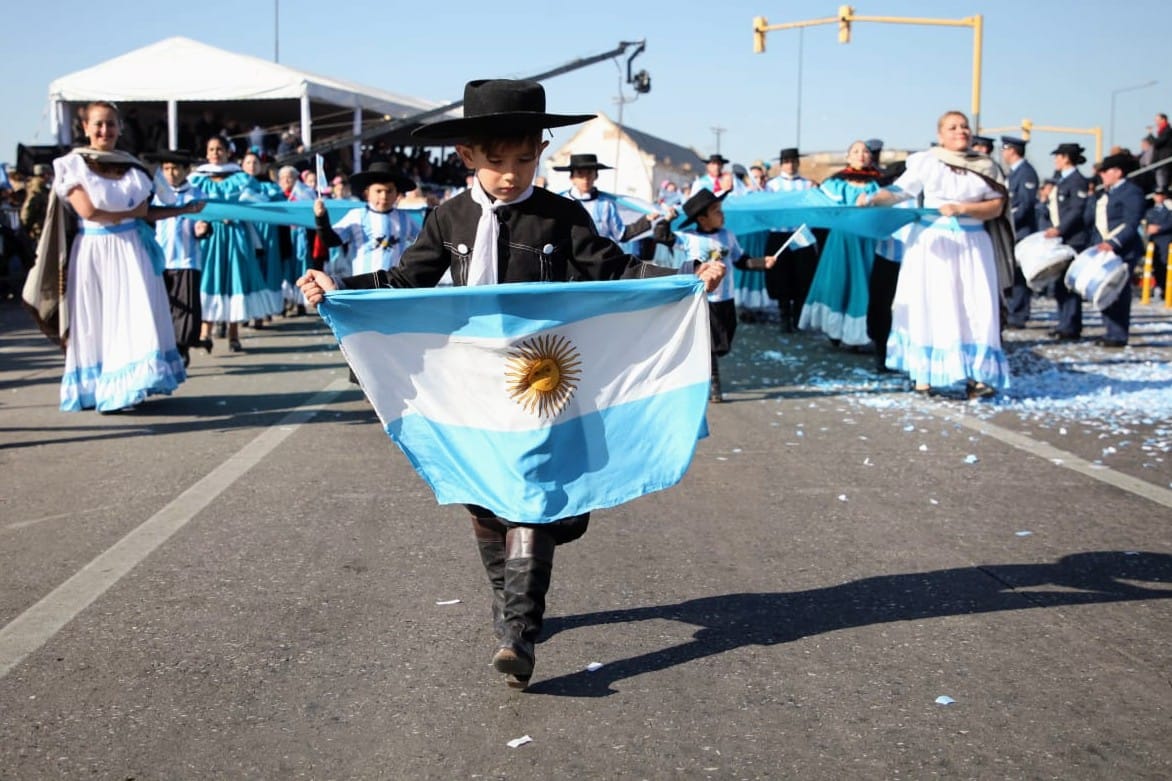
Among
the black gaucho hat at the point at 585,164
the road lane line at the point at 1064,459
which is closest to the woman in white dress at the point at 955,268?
the road lane line at the point at 1064,459

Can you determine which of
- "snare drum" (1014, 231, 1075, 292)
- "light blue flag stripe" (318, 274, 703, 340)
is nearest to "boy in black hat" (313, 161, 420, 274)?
"light blue flag stripe" (318, 274, 703, 340)

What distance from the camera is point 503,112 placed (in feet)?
13.6

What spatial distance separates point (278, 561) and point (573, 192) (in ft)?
24.7

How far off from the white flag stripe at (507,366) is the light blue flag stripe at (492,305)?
31 millimetres

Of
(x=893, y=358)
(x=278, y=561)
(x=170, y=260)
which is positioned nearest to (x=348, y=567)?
(x=278, y=561)

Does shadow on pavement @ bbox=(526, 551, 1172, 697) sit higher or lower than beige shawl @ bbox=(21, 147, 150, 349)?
lower

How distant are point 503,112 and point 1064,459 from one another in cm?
529

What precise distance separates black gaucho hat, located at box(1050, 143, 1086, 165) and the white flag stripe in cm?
1382

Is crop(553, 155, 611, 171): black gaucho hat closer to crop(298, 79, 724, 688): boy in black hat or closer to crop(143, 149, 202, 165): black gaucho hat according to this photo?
crop(143, 149, 202, 165): black gaucho hat

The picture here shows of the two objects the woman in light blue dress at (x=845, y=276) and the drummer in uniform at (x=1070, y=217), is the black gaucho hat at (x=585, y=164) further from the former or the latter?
the drummer in uniform at (x=1070, y=217)

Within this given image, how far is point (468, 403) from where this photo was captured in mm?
4406

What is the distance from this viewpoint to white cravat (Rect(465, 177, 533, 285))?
4391 mm

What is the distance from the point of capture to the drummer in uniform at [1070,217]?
55.6 feet

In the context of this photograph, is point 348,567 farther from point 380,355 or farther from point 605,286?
point 605,286
